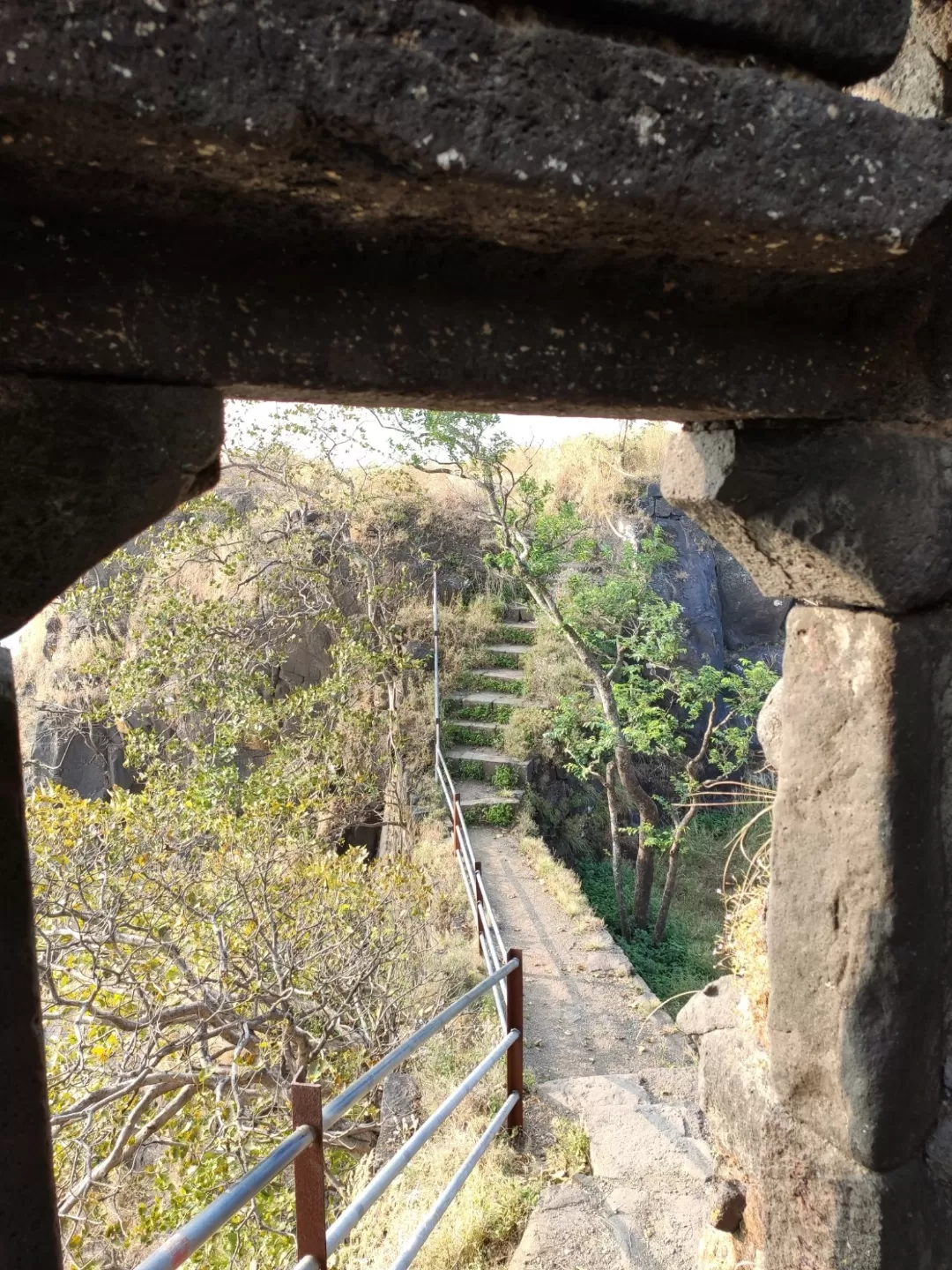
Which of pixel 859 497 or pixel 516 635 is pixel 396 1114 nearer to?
pixel 859 497

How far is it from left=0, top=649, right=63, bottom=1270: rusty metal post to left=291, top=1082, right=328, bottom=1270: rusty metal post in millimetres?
763

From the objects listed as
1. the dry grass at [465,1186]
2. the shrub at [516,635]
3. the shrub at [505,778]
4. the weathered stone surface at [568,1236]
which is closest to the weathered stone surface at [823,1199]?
the weathered stone surface at [568,1236]

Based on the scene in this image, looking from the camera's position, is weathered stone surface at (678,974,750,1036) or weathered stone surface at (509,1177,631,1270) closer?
weathered stone surface at (678,974,750,1036)

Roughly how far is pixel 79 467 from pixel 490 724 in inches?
448

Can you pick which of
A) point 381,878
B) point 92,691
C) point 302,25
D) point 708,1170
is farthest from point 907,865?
point 92,691

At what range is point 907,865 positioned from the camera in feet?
5.12

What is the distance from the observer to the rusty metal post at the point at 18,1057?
1000 millimetres

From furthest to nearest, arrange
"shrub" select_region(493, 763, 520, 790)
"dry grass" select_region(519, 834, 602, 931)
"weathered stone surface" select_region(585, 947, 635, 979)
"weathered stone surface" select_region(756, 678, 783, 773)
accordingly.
A: "shrub" select_region(493, 763, 520, 790)
"dry grass" select_region(519, 834, 602, 931)
"weathered stone surface" select_region(585, 947, 635, 979)
"weathered stone surface" select_region(756, 678, 783, 773)

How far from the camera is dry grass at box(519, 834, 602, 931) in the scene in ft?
26.3

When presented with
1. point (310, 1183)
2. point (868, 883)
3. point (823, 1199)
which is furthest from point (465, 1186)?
point (868, 883)

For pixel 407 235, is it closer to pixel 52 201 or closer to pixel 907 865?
pixel 52 201

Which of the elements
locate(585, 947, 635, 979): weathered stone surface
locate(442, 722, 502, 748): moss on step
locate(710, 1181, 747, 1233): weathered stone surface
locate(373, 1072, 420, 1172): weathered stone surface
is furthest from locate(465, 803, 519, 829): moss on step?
locate(710, 1181, 747, 1233): weathered stone surface

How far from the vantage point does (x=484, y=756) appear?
11609mm

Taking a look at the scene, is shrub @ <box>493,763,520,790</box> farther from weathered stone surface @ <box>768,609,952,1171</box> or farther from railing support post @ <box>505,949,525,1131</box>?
weathered stone surface @ <box>768,609,952,1171</box>
